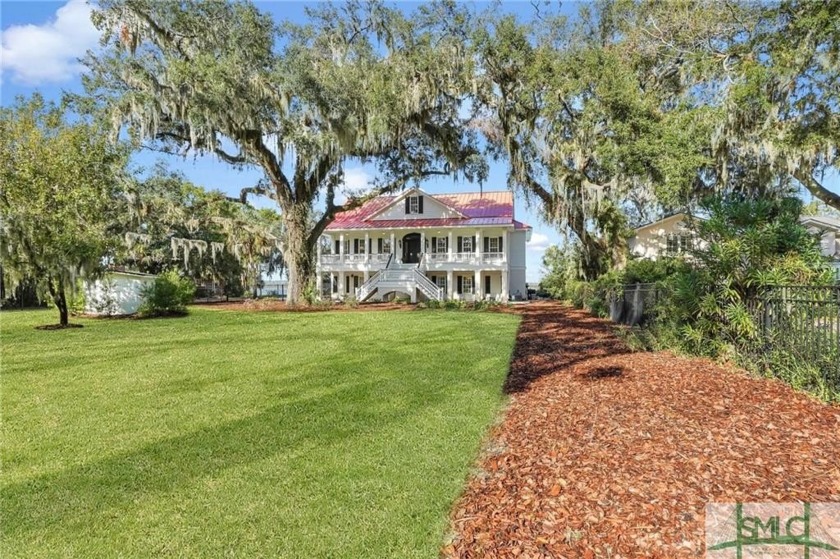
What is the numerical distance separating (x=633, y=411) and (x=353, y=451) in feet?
8.93

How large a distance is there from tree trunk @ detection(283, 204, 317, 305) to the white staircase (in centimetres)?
451

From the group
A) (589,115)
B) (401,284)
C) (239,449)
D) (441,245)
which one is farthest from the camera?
(441,245)

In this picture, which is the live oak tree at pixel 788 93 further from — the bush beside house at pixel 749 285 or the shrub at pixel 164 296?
the shrub at pixel 164 296

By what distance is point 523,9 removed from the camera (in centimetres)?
1708

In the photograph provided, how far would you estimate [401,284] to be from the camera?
2406cm

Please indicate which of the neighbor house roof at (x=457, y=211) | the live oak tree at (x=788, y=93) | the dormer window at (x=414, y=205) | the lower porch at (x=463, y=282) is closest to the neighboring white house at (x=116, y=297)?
the lower porch at (x=463, y=282)

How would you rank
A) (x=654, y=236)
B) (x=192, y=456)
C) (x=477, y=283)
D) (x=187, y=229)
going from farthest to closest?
(x=654, y=236), (x=477, y=283), (x=187, y=229), (x=192, y=456)

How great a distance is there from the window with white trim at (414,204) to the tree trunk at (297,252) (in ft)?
29.2

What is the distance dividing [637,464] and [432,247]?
24.6 m

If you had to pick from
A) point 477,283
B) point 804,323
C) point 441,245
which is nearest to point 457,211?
point 441,245

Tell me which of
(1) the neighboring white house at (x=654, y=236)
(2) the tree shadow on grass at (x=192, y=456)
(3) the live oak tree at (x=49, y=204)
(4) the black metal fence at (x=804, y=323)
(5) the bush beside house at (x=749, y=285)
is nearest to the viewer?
(2) the tree shadow on grass at (x=192, y=456)

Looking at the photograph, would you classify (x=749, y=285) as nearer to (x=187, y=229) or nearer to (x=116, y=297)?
(x=116, y=297)

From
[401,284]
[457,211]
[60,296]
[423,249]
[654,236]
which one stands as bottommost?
[60,296]

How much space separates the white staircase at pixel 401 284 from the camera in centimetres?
2364
